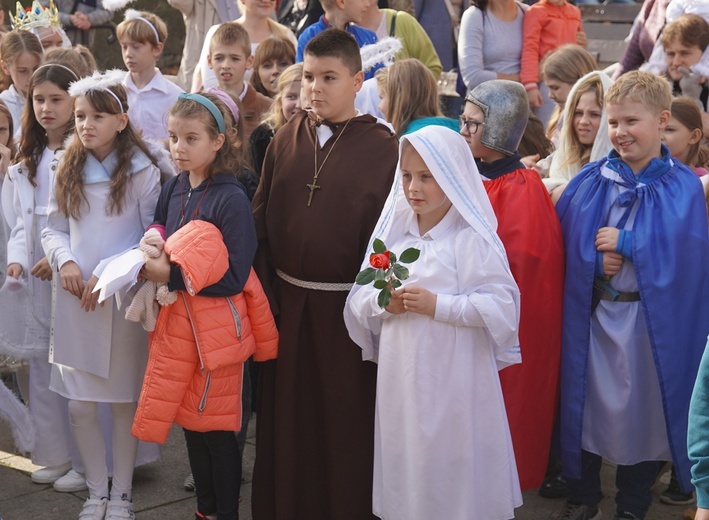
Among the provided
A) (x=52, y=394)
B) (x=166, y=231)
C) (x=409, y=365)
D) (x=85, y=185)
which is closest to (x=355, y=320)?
(x=409, y=365)

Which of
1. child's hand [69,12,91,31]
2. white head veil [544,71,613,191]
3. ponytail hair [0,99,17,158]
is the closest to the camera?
white head veil [544,71,613,191]

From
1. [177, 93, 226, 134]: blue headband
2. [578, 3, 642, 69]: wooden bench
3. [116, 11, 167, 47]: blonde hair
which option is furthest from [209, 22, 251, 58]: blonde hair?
[578, 3, 642, 69]: wooden bench

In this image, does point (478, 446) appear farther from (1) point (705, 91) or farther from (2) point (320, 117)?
(1) point (705, 91)

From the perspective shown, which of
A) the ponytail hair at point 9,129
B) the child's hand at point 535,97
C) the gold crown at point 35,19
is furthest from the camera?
the child's hand at point 535,97

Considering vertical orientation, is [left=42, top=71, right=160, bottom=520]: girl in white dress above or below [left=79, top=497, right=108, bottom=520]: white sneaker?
above

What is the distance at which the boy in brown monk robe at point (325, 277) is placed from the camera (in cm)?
424

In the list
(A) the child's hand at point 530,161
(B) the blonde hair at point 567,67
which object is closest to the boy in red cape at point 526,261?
(A) the child's hand at point 530,161

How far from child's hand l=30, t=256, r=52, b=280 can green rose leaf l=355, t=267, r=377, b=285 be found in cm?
185

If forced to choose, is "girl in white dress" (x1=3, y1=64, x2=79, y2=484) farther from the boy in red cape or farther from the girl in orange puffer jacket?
the boy in red cape

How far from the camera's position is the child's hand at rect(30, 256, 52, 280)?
4.79m

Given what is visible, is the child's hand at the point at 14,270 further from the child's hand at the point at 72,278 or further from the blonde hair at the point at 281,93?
the blonde hair at the point at 281,93

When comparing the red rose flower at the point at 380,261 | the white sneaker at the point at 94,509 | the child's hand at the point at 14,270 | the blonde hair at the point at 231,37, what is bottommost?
the white sneaker at the point at 94,509

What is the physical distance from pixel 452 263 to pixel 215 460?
141 cm

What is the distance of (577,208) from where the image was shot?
4.45 metres
